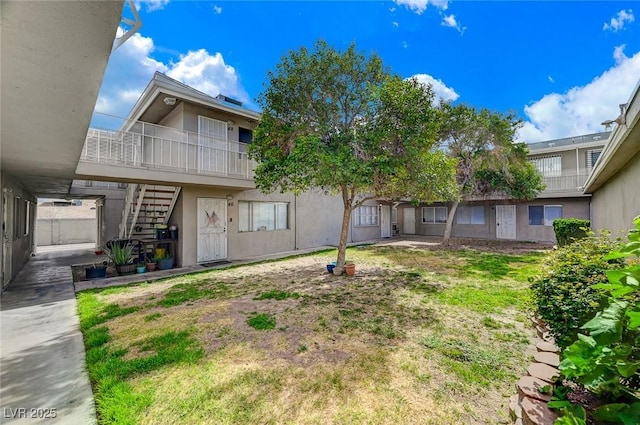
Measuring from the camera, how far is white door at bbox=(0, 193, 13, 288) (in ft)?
23.2

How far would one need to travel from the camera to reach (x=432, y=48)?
15102 mm

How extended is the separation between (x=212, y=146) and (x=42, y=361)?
759cm

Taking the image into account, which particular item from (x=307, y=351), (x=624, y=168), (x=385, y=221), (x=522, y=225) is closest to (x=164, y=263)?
(x=307, y=351)

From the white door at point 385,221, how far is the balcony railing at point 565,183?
918 cm

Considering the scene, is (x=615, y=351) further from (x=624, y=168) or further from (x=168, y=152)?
(x=168, y=152)

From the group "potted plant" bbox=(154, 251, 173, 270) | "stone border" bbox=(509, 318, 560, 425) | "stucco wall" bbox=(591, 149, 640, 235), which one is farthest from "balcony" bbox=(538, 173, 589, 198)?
"potted plant" bbox=(154, 251, 173, 270)

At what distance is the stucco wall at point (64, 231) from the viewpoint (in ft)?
63.8

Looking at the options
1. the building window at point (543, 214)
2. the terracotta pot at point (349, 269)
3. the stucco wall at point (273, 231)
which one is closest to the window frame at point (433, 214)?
the building window at point (543, 214)

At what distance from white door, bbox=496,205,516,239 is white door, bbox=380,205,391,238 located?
697cm

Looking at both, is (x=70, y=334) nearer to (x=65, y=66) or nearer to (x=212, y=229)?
(x=65, y=66)

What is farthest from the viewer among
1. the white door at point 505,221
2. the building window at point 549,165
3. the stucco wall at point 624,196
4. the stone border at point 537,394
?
the white door at point 505,221

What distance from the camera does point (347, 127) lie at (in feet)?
25.1

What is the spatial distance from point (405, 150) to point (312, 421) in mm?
6184

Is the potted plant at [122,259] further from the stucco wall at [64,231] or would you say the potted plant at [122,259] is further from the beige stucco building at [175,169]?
the stucco wall at [64,231]
